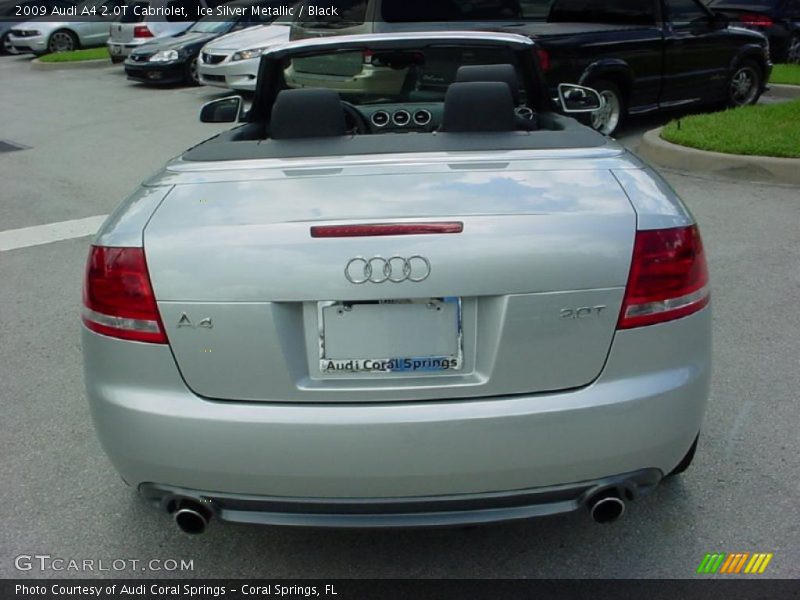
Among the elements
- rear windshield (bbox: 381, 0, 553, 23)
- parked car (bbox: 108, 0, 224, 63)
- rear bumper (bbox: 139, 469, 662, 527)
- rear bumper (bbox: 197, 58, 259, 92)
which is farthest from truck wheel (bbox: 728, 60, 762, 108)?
parked car (bbox: 108, 0, 224, 63)

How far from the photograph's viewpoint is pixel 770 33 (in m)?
15.1

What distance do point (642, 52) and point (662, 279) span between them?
8101mm

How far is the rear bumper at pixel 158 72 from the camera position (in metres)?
16.4

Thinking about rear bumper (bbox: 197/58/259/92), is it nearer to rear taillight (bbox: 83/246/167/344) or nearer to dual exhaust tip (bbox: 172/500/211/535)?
rear taillight (bbox: 83/246/167/344)

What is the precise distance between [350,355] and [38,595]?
4.57 ft

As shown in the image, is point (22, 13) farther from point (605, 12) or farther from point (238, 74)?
point (605, 12)

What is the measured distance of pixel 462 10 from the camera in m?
9.98

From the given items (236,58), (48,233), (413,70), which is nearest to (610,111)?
(413,70)

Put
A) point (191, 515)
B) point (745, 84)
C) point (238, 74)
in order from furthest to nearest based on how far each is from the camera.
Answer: point (238, 74), point (745, 84), point (191, 515)

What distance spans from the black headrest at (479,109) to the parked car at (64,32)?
77.0ft

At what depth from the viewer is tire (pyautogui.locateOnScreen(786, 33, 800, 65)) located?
15094 millimetres

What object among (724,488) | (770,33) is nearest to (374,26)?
(724,488)

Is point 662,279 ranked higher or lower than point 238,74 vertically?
higher

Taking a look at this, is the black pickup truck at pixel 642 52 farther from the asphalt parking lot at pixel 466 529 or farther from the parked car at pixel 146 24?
the parked car at pixel 146 24
